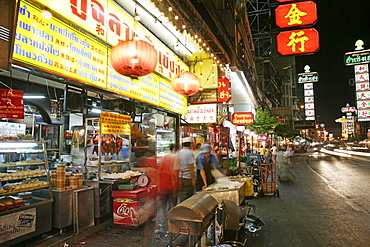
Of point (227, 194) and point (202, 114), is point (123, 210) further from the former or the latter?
point (202, 114)

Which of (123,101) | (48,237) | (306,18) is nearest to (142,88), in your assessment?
(123,101)

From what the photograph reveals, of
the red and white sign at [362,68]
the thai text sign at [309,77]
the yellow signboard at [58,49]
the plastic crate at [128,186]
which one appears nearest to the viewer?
the yellow signboard at [58,49]

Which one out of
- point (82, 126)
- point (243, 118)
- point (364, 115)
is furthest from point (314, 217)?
point (364, 115)

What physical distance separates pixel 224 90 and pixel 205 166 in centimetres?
585

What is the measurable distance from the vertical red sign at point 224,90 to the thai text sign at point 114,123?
19.4ft

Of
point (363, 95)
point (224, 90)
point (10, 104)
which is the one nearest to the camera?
point (10, 104)

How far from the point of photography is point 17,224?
4.58m

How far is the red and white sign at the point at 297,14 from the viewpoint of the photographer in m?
13.2

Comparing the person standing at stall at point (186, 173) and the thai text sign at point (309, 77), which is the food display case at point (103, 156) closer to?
the person standing at stall at point (186, 173)

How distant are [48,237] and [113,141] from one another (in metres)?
2.74

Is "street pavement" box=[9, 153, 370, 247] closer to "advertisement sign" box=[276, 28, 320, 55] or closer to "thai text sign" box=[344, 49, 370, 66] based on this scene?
"advertisement sign" box=[276, 28, 320, 55]

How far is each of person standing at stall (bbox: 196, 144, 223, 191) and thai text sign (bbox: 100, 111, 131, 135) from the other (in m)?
2.30

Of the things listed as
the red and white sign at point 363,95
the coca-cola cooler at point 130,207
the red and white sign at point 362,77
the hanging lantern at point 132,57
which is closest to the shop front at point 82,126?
the coca-cola cooler at point 130,207

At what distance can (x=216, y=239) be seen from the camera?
4512 millimetres
